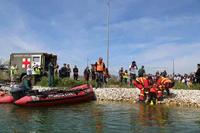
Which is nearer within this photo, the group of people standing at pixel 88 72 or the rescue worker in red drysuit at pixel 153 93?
the rescue worker in red drysuit at pixel 153 93

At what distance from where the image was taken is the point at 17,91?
7824 millimetres

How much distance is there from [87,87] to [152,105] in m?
3.82

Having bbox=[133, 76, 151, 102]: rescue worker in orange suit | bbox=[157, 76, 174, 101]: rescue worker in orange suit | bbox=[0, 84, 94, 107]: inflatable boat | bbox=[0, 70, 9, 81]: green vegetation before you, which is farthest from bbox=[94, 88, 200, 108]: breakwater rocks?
bbox=[0, 70, 9, 81]: green vegetation

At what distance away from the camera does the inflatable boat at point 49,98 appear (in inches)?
299

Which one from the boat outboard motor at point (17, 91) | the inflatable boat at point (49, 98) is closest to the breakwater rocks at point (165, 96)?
the inflatable boat at point (49, 98)

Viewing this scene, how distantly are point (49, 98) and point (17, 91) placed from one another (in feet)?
4.60

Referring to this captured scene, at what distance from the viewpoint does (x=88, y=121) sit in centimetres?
550

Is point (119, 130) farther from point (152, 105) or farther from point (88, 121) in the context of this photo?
point (152, 105)

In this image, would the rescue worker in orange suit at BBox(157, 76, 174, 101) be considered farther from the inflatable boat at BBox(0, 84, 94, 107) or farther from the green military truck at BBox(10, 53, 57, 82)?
the green military truck at BBox(10, 53, 57, 82)

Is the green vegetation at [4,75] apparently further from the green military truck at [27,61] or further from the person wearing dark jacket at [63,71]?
the person wearing dark jacket at [63,71]

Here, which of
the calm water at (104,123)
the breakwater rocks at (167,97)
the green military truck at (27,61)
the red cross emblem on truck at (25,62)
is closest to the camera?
the calm water at (104,123)

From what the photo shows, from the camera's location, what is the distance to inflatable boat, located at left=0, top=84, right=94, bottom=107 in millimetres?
7606

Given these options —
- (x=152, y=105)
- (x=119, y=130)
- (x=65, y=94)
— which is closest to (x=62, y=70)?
(x=65, y=94)

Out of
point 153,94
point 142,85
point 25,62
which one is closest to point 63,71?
point 25,62
